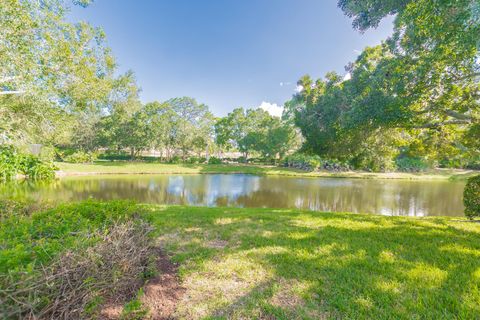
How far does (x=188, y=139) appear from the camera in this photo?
4091 centimetres

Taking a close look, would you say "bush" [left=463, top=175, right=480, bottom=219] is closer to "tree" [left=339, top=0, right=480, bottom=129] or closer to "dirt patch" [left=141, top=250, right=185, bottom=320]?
"tree" [left=339, top=0, right=480, bottom=129]

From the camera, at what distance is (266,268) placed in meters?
3.25

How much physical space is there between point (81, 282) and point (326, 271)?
10.0ft

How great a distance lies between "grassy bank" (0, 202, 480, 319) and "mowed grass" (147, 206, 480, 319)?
1 cm

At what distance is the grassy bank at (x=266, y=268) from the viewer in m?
1.80

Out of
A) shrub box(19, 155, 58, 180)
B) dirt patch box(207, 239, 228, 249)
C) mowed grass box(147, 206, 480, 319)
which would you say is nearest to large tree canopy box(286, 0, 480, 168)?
mowed grass box(147, 206, 480, 319)

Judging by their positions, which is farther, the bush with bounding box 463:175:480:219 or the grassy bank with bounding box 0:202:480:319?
the bush with bounding box 463:175:480:219

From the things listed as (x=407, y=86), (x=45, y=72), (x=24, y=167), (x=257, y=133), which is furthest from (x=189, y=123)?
(x=407, y=86)

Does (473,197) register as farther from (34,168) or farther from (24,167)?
(34,168)

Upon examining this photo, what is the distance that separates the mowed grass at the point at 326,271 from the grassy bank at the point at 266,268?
14 mm

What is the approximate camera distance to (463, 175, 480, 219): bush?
6.57 m

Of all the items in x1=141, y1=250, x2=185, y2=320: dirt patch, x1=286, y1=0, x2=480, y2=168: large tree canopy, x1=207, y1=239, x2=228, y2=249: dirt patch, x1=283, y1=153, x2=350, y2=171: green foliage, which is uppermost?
x1=286, y1=0, x2=480, y2=168: large tree canopy

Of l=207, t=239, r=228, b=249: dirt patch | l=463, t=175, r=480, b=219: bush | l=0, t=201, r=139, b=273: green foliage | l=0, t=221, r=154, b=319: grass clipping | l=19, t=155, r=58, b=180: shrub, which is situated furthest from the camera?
l=19, t=155, r=58, b=180: shrub

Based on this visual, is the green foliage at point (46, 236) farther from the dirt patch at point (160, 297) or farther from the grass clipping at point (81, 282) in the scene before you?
the dirt patch at point (160, 297)
